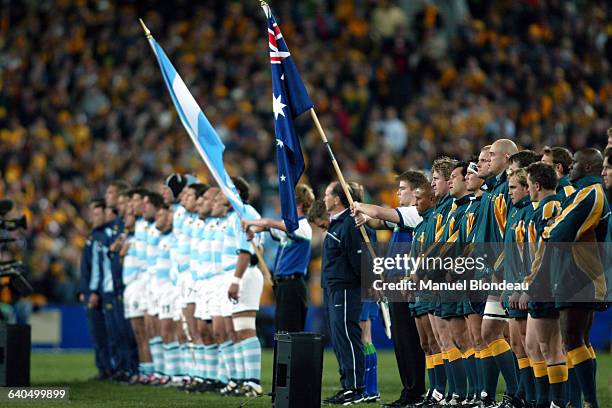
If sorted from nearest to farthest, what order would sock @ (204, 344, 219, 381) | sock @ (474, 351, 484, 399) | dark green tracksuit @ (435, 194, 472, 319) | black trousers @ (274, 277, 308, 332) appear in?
sock @ (474, 351, 484, 399) → dark green tracksuit @ (435, 194, 472, 319) → black trousers @ (274, 277, 308, 332) → sock @ (204, 344, 219, 381)

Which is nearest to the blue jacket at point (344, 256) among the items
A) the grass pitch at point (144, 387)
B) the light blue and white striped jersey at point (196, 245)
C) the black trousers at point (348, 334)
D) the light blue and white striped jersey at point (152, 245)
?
the black trousers at point (348, 334)

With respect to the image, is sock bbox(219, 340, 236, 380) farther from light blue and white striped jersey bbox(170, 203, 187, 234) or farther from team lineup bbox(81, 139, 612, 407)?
light blue and white striped jersey bbox(170, 203, 187, 234)

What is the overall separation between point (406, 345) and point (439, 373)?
67 cm

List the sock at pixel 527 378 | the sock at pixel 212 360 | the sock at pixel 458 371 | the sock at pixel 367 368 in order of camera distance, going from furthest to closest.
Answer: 1. the sock at pixel 212 360
2. the sock at pixel 367 368
3. the sock at pixel 458 371
4. the sock at pixel 527 378

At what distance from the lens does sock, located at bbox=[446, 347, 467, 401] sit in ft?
37.0

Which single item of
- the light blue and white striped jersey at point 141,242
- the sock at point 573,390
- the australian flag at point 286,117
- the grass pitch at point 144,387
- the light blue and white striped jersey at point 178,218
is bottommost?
the grass pitch at point 144,387

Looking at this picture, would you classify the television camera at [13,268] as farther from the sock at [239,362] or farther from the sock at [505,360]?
the sock at [505,360]

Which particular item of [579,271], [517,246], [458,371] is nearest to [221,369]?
[458,371]

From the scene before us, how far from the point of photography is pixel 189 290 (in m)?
14.9

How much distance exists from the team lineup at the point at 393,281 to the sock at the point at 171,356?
25mm

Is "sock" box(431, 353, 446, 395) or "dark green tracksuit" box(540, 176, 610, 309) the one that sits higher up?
"dark green tracksuit" box(540, 176, 610, 309)

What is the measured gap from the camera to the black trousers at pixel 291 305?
529 inches

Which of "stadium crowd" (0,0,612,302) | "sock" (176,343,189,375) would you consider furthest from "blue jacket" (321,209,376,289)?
"stadium crowd" (0,0,612,302)

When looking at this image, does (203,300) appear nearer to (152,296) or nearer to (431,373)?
(152,296)
